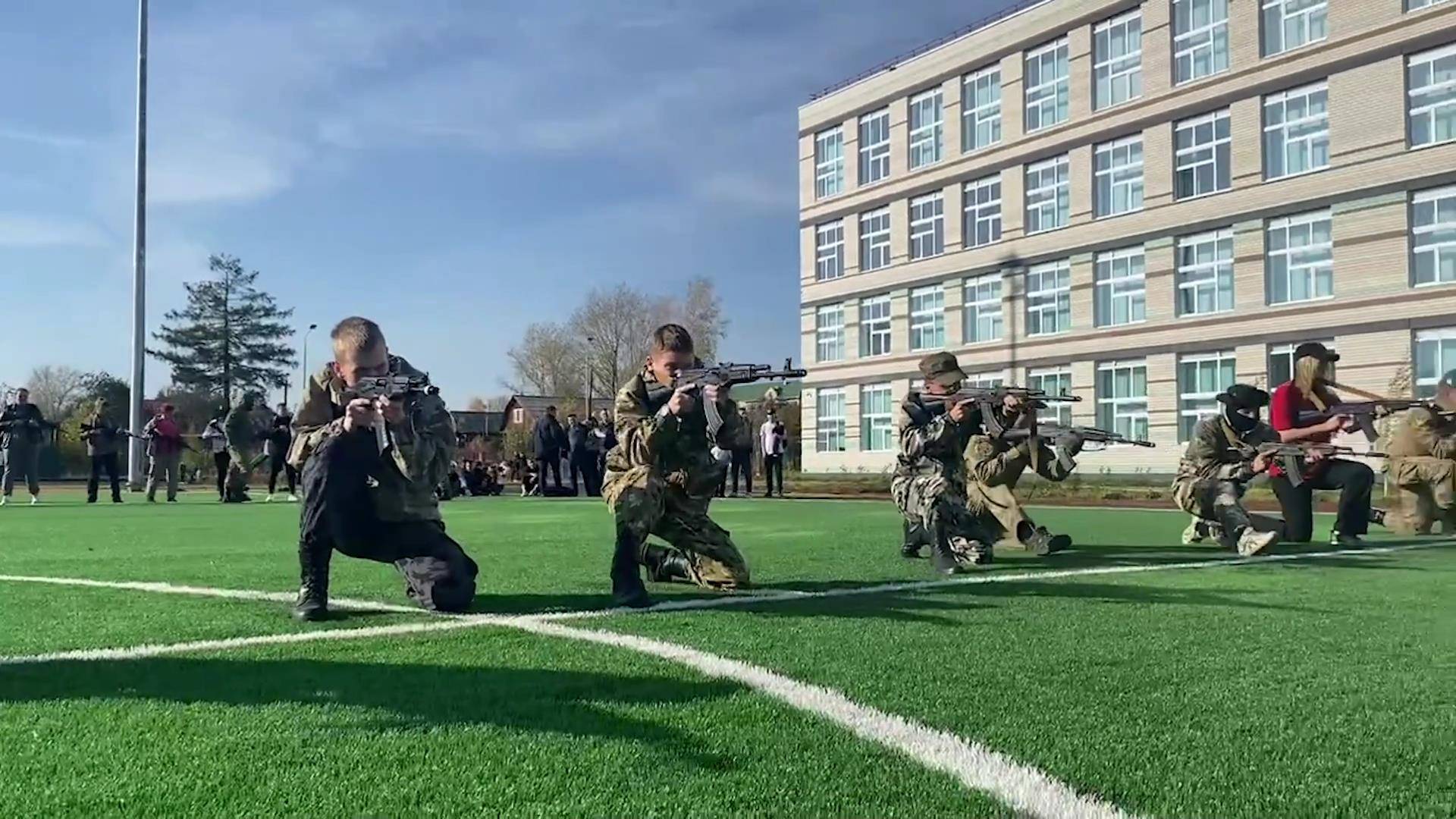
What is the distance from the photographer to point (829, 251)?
48.6 m

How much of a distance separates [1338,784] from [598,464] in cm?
2277

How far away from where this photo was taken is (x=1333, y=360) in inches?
459

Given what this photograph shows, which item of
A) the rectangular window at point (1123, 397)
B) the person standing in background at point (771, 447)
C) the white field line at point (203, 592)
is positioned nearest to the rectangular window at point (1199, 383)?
the rectangular window at point (1123, 397)

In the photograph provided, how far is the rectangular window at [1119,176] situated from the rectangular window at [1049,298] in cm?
229

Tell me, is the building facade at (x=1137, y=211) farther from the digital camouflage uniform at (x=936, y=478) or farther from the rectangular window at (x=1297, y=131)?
the digital camouflage uniform at (x=936, y=478)

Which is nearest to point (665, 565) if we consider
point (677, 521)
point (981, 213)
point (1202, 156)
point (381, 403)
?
point (677, 521)

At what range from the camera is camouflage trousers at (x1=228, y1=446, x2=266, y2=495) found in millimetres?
21812

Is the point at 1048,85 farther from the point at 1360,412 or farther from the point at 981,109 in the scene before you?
the point at 1360,412

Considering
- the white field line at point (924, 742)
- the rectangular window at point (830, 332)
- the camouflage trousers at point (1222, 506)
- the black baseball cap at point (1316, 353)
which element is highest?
the rectangular window at point (830, 332)

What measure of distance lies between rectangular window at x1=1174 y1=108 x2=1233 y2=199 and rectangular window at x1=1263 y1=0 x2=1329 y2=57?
6.91 feet

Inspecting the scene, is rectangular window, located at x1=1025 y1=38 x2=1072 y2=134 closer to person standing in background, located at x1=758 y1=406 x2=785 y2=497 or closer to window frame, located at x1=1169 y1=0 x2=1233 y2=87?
window frame, located at x1=1169 y1=0 x2=1233 y2=87

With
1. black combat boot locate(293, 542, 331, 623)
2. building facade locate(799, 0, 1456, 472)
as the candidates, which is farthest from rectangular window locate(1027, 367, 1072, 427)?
black combat boot locate(293, 542, 331, 623)

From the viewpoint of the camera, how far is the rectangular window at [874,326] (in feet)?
149

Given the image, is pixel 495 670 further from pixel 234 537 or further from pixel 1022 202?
pixel 1022 202
